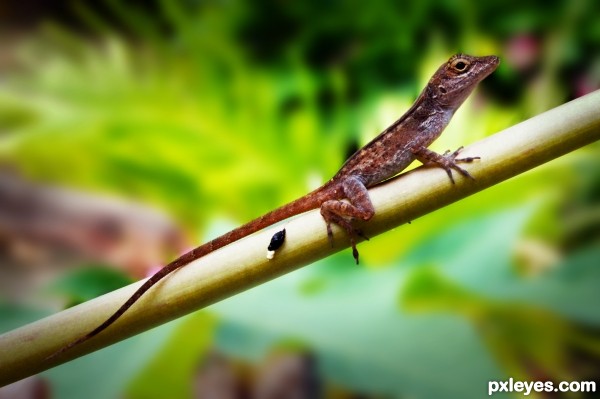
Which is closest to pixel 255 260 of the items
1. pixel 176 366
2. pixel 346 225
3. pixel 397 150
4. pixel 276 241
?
pixel 276 241

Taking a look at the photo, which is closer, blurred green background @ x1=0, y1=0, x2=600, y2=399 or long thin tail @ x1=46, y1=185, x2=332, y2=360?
long thin tail @ x1=46, y1=185, x2=332, y2=360

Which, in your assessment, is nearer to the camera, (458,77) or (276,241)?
(276,241)

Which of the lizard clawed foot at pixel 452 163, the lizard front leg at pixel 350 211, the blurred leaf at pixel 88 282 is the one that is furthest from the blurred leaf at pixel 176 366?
the lizard clawed foot at pixel 452 163

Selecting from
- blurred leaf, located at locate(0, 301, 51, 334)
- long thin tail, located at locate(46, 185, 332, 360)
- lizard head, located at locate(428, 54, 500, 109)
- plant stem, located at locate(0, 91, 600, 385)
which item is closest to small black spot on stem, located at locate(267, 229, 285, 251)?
plant stem, located at locate(0, 91, 600, 385)

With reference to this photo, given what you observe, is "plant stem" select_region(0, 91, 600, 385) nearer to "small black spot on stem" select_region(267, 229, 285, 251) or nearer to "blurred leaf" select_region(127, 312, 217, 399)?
"small black spot on stem" select_region(267, 229, 285, 251)

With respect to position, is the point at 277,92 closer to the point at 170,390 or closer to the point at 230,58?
the point at 230,58

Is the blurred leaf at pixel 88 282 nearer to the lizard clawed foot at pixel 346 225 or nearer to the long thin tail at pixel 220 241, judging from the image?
the long thin tail at pixel 220 241

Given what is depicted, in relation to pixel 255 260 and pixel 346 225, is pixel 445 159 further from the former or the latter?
pixel 255 260
